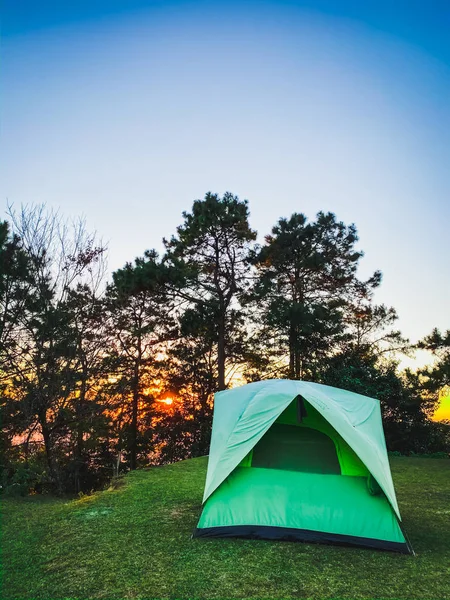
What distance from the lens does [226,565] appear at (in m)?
3.41

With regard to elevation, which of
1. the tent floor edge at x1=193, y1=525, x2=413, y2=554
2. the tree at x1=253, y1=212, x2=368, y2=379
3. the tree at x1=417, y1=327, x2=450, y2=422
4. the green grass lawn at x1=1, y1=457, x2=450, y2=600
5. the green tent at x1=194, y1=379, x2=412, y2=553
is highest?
the tree at x1=253, y1=212, x2=368, y2=379

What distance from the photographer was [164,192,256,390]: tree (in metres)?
15.3

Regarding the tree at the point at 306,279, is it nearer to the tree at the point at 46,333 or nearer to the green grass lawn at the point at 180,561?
the tree at the point at 46,333

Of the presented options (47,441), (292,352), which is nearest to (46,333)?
(47,441)

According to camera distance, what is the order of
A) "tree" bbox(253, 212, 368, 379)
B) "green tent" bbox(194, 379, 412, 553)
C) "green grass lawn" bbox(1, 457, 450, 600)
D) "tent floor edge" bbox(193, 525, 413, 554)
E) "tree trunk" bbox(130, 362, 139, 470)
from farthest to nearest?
"tree trunk" bbox(130, 362, 139, 470) < "tree" bbox(253, 212, 368, 379) < "green tent" bbox(194, 379, 412, 553) < "tent floor edge" bbox(193, 525, 413, 554) < "green grass lawn" bbox(1, 457, 450, 600)

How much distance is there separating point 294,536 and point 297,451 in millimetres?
989

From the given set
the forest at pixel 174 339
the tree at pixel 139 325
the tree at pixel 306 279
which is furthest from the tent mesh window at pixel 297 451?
the tree at pixel 306 279

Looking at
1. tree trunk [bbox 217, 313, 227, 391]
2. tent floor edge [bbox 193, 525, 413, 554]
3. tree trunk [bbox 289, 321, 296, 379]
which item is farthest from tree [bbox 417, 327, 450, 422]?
tent floor edge [bbox 193, 525, 413, 554]

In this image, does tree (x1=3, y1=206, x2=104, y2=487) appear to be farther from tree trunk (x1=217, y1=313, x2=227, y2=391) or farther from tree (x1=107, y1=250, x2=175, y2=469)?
tree trunk (x1=217, y1=313, x2=227, y2=391)

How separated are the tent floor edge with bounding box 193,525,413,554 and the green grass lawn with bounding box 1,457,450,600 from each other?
0.22 feet

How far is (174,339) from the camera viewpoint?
61.7ft

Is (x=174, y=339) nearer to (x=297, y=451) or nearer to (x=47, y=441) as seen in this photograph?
(x=47, y=441)

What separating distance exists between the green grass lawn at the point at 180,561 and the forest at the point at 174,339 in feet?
9.32

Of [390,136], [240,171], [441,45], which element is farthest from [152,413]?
[441,45]
